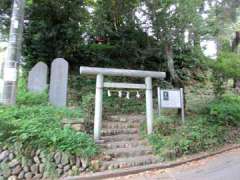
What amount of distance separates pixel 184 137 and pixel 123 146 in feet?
5.43

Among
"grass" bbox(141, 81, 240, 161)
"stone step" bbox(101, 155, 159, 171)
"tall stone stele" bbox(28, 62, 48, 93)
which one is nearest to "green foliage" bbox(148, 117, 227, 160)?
"grass" bbox(141, 81, 240, 161)

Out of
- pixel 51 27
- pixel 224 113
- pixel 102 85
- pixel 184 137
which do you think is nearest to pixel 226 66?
pixel 224 113

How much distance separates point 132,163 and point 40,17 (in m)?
6.76

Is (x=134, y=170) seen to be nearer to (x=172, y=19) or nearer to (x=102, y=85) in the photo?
(x=102, y=85)

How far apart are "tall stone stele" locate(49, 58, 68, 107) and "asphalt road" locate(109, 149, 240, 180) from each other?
11.7ft

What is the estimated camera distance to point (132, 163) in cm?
547

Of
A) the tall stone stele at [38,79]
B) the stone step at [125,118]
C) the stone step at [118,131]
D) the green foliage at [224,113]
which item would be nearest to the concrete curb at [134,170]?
the stone step at [118,131]

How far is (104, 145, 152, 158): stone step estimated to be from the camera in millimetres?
5630

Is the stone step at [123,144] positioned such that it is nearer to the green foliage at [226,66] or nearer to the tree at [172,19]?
the tree at [172,19]

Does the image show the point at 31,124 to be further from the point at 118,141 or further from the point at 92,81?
the point at 92,81

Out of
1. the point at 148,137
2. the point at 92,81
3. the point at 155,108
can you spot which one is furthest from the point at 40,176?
the point at 92,81

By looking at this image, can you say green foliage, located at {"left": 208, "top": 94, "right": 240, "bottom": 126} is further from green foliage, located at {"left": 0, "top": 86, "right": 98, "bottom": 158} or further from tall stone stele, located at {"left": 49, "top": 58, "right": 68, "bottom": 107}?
tall stone stele, located at {"left": 49, "top": 58, "right": 68, "bottom": 107}

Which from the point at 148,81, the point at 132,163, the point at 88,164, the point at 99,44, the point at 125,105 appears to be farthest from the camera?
the point at 99,44

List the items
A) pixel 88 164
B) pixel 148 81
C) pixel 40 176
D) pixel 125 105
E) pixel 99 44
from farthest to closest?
pixel 99 44
pixel 125 105
pixel 148 81
pixel 88 164
pixel 40 176
